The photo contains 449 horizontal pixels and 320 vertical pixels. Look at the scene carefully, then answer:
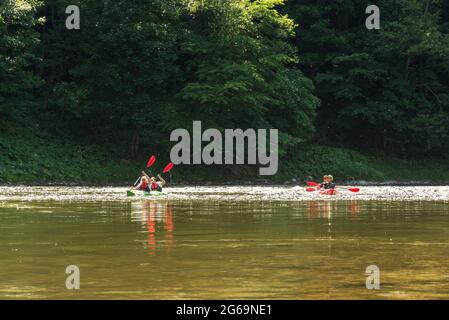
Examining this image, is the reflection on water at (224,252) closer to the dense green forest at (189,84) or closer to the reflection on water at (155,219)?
the reflection on water at (155,219)

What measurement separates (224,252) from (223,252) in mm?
18

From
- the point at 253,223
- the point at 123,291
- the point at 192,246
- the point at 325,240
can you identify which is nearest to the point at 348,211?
the point at 253,223

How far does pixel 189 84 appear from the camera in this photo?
49.4 meters

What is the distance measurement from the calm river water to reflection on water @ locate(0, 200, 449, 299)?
2cm

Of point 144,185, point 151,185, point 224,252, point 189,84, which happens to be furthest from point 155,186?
point 224,252

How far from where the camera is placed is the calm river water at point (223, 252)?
36.2 feet

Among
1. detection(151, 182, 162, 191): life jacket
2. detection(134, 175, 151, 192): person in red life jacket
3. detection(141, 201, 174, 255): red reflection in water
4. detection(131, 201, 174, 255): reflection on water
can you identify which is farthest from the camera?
detection(151, 182, 162, 191): life jacket

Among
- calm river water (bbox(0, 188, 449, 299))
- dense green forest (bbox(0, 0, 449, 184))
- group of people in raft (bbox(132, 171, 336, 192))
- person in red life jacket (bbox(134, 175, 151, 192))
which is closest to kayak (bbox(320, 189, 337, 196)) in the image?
group of people in raft (bbox(132, 171, 336, 192))

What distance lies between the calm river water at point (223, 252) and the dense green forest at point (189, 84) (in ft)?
73.8

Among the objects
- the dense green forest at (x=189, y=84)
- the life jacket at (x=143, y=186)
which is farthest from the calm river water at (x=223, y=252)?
the dense green forest at (x=189, y=84)

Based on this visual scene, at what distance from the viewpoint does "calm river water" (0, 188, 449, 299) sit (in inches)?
434

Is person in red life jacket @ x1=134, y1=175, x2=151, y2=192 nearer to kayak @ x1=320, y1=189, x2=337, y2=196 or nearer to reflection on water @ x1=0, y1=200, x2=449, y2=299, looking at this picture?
kayak @ x1=320, y1=189, x2=337, y2=196

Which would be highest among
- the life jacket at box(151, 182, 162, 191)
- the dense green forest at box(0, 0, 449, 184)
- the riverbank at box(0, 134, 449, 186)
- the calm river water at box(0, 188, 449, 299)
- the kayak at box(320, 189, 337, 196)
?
the dense green forest at box(0, 0, 449, 184)

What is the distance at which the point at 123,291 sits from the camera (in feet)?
35.8
